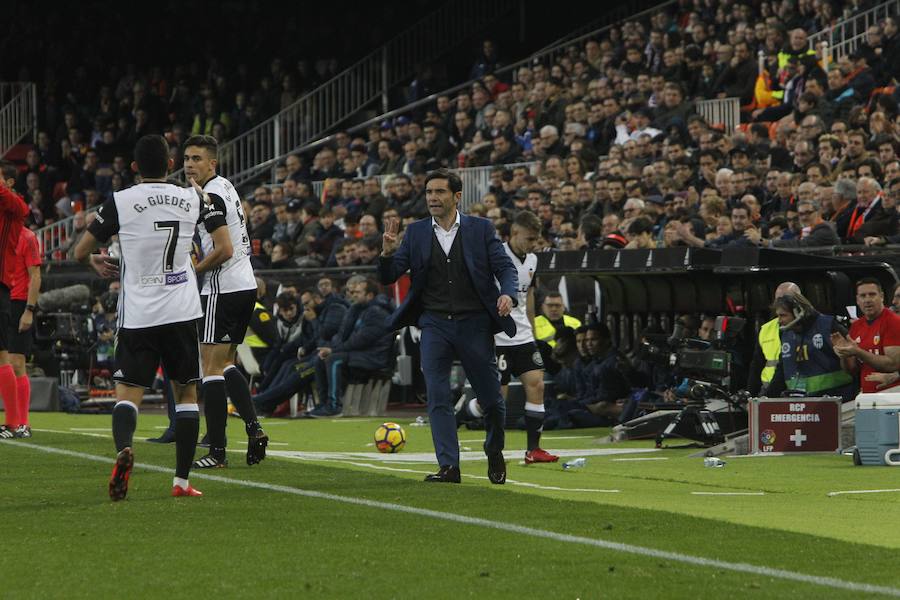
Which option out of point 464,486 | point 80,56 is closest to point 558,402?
point 464,486

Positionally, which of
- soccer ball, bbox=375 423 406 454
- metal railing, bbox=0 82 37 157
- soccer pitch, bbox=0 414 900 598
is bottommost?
soccer pitch, bbox=0 414 900 598

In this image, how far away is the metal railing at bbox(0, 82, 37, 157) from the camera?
37.6 meters

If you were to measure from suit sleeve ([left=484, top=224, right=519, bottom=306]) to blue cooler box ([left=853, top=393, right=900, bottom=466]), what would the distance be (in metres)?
3.61

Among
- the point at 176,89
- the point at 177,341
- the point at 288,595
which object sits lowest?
the point at 288,595

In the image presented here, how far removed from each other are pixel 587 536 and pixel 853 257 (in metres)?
8.75

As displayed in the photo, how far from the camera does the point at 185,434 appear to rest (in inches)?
362

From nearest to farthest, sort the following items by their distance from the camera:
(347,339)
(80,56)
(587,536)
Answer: (587,536) < (347,339) < (80,56)

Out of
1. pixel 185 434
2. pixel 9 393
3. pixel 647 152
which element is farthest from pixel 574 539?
pixel 647 152

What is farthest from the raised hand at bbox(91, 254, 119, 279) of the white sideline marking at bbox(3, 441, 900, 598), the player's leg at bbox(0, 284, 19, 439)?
the player's leg at bbox(0, 284, 19, 439)

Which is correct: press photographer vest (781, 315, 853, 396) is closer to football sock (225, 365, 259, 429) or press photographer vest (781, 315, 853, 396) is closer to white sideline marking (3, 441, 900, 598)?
football sock (225, 365, 259, 429)

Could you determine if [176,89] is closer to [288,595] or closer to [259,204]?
[259,204]

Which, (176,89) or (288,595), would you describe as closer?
(288,595)

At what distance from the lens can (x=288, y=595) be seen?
612 cm

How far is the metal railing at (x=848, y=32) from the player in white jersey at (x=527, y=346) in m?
10.6
